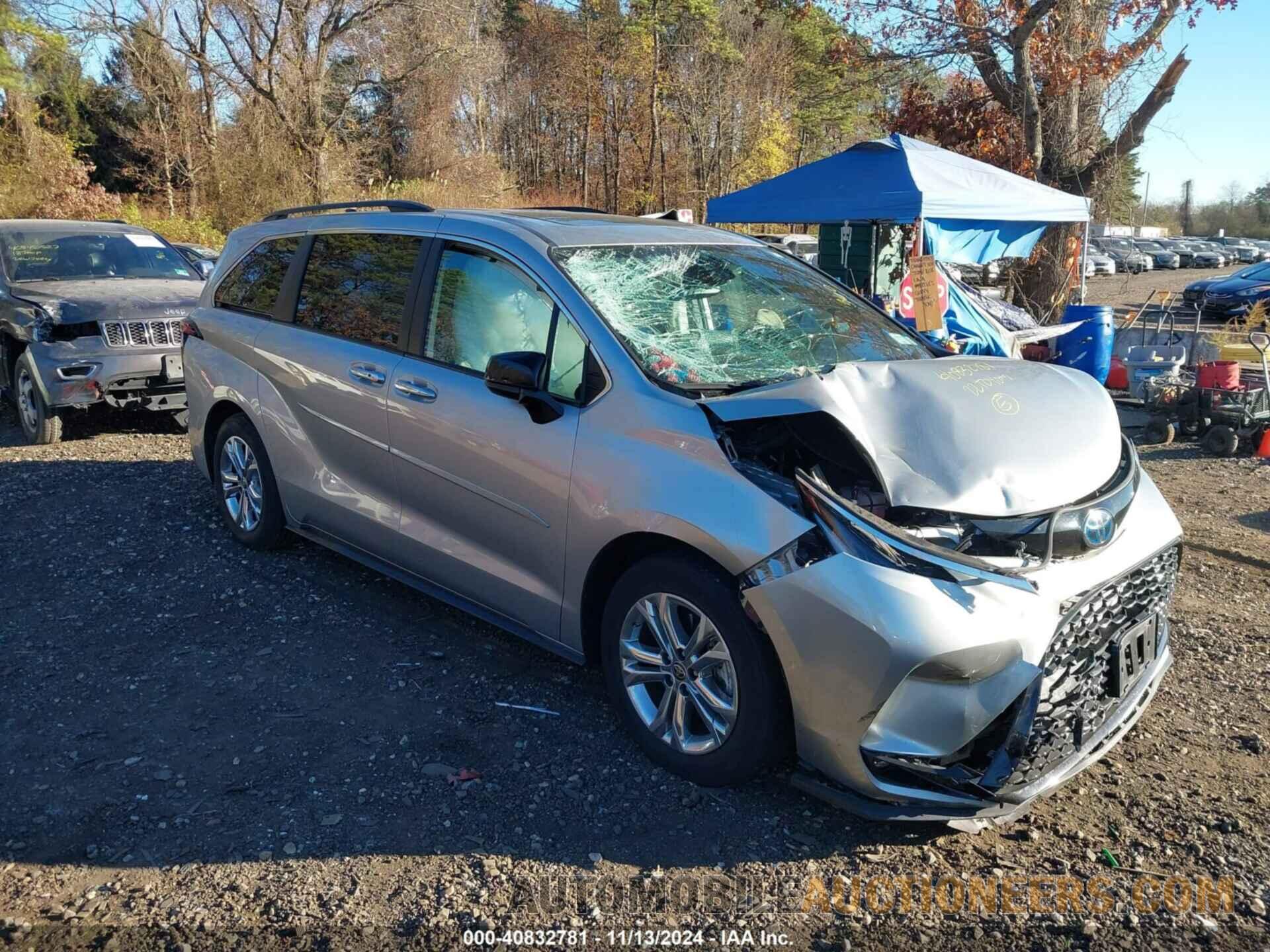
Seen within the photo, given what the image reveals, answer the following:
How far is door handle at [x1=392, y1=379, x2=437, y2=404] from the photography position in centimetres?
396

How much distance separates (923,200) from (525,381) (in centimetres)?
637

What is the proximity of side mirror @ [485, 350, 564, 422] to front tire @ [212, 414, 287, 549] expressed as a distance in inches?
78.6

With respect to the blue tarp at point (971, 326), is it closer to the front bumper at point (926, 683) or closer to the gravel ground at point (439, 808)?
the gravel ground at point (439, 808)

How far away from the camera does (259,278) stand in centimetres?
525

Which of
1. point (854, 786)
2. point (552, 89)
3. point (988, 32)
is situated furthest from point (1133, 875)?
point (552, 89)

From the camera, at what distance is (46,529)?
19.1 feet

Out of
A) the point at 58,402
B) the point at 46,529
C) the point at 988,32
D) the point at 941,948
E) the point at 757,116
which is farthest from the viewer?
the point at 757,116

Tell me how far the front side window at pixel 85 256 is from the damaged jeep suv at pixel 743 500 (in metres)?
5.30

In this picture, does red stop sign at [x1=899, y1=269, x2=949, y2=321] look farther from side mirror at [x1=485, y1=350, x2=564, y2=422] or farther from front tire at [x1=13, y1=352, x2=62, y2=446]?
front tire at [x1=13, y1=352, x2=62, y2=446]

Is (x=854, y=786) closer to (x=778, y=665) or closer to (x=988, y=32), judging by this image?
(x=778, y=665)

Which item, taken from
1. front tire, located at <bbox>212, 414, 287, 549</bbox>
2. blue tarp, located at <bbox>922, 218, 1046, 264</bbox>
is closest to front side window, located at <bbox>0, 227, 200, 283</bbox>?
front tire, located at <bbox>212, 414, 287, 549</bbox>

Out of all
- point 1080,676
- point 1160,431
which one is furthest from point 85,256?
point 1160,431

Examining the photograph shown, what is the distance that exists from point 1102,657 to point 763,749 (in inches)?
41.6

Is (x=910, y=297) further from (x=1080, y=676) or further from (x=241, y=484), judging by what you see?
(x=1080, y=676)
